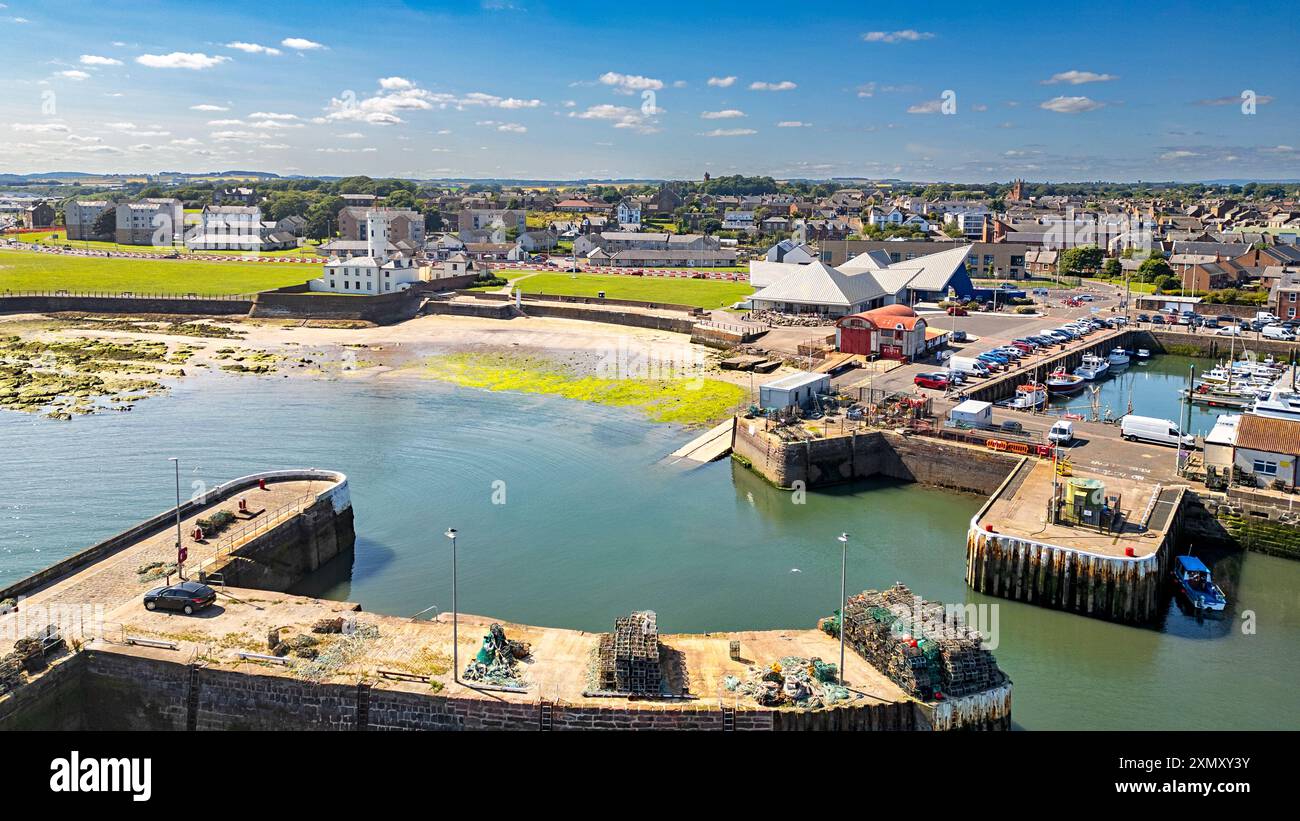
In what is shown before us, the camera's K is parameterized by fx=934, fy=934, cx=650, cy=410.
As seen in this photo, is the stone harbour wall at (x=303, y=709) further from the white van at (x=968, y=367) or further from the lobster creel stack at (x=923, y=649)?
the white van at (x=968, y=367)

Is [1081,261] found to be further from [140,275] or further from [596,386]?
[140,275]

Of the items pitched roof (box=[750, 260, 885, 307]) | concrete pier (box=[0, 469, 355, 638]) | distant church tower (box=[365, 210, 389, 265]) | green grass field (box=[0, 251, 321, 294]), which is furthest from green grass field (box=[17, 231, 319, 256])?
concrete pier (box=[0, 469, 355, 638])

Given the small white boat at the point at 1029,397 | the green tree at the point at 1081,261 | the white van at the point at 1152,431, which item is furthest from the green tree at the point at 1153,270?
the white van at the point at 1152,431

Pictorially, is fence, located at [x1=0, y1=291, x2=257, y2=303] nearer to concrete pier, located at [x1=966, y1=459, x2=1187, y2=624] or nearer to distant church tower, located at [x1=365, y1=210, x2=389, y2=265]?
distant church tower, located at [x1=365, y1=210, x2=389, y2=265]

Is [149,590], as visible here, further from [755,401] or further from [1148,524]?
[755,401]

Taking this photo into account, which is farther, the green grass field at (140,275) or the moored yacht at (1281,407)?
the green grass field at (140,275)

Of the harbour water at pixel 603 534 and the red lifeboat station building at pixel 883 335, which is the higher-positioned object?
the red lifeboat station building at pixel 883 335
